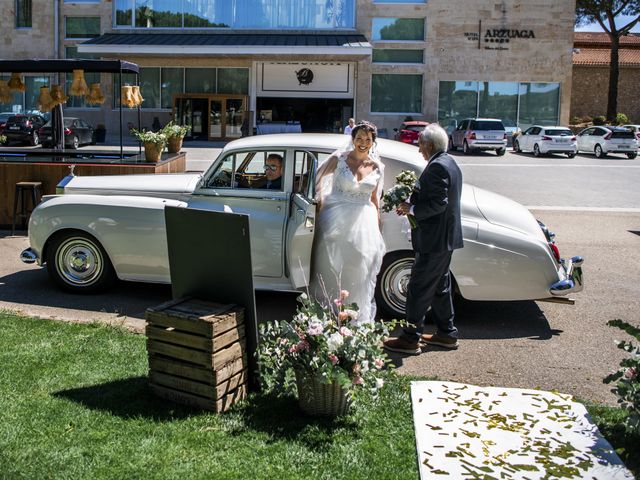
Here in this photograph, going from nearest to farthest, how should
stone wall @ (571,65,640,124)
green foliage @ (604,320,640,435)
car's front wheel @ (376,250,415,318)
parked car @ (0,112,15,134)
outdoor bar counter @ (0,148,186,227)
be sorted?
green foliage @ (604,320,640,435)
car's front wheel @ (376,250,415,318)
outdoor bar counter @ (0,148,186,227)
parked car @ (0,112,15,134)
stone wall @ (571,65,640,124)

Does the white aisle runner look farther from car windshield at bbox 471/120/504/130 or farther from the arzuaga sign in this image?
the arzuaga sign

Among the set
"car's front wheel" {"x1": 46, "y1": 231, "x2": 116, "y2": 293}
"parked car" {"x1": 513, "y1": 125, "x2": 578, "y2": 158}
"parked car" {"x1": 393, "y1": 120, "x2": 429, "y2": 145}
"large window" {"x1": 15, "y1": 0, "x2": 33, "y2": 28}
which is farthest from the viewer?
"large window" {"x1": 15, "y1": 0, "x2": 33, "y2": 28}

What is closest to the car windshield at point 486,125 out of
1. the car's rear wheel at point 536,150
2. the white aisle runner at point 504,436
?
the car's rear wheel at point 536,150

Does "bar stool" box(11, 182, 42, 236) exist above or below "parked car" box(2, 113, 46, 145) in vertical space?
below

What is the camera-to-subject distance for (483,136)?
35.1m

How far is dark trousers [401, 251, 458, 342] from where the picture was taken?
6.12 meters

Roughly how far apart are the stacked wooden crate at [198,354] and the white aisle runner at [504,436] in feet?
4.17

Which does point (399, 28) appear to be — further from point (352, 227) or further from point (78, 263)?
point (352, 227)

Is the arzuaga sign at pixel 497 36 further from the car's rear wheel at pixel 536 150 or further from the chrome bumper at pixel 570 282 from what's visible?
the chrome bumper at pixel 570 282

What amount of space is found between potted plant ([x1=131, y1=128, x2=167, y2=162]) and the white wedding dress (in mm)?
7195

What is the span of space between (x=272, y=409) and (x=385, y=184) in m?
3.03

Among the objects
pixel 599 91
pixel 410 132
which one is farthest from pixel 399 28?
pixel 599 91

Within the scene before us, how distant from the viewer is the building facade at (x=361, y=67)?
43.4 metres

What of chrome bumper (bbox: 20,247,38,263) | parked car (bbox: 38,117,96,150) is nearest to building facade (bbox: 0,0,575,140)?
parked car (bbox: 38,117,96,150)
